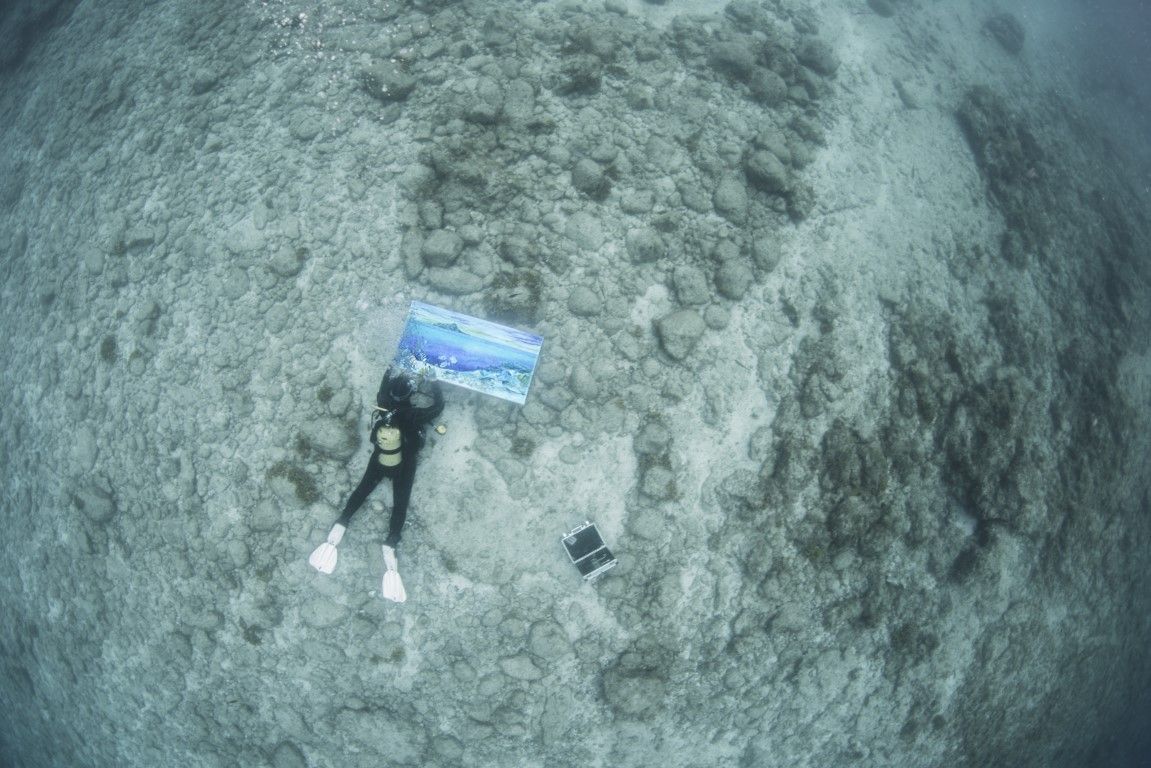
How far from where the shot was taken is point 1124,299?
5453 millimetres

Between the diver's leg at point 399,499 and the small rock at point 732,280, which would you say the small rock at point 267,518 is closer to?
the diver's leg at point 399,499

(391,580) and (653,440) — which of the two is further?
(653,440)

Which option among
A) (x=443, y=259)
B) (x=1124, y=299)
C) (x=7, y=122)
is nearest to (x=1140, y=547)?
(x=1124, y=299)

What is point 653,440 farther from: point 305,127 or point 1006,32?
point 1006,32

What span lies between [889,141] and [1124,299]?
3.11 m

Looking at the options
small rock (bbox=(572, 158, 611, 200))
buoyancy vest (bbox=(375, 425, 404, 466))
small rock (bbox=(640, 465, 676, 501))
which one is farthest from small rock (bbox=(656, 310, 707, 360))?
buoyancy vest (bbox=(375, 425, 404, 466))

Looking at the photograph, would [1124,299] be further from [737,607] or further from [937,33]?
[737,607]

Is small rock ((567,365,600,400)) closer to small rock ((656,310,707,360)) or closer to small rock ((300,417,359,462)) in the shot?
small rock ((656,310,707,360))

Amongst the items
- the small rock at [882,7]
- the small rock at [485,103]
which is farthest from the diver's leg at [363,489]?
the small rock at [882,7]

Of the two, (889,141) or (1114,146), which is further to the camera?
(1114,146)

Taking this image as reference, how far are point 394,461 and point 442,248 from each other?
4.77 feet

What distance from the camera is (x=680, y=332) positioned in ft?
12.0

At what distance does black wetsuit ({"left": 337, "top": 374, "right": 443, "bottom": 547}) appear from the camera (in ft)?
10.6

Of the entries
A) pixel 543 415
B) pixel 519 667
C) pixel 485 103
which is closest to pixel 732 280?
pixel 543 415
